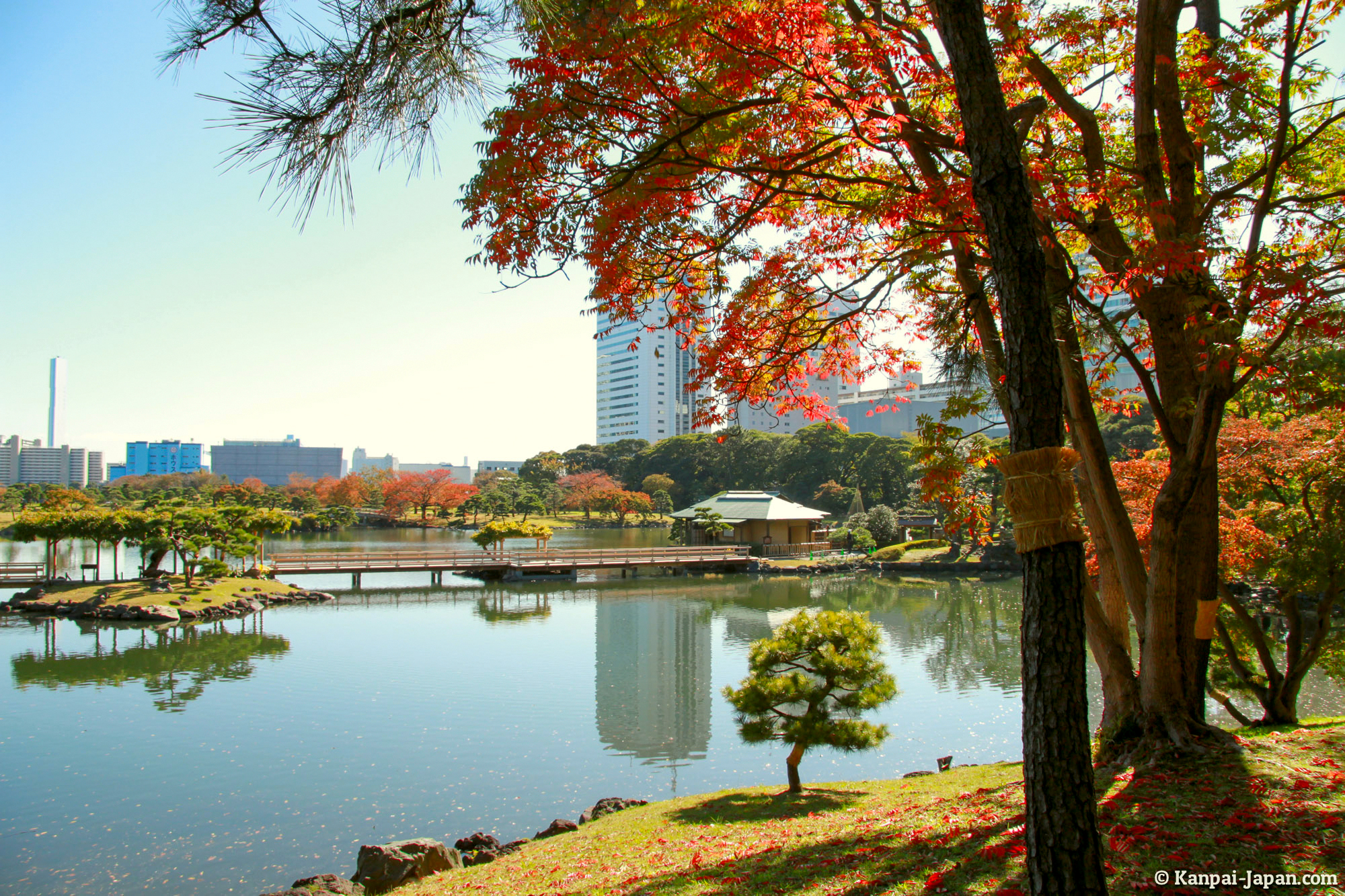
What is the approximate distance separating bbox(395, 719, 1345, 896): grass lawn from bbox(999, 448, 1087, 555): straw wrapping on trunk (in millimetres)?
1261

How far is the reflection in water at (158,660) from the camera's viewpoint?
10.3 metres

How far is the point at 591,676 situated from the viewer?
1095 centimetres

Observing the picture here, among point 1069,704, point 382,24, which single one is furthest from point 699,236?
point 1069,704

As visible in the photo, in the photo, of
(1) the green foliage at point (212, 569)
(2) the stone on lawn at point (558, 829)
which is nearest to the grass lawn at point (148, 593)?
(1) the green foliage at point (212, 569)

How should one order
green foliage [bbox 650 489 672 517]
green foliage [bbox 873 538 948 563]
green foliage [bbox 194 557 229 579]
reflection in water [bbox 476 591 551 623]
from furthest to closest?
green foliage [bbox 650 489 672 517]
green foliage [bbox 873 538 948 563]
green foliage [bbox 194 557 229 579]
reflection in water [bbox 476 591 551 623]

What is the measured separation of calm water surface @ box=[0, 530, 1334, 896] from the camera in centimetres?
580

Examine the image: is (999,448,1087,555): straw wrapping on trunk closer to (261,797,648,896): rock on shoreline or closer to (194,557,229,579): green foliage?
(261,797,648,896): rock on shoreline

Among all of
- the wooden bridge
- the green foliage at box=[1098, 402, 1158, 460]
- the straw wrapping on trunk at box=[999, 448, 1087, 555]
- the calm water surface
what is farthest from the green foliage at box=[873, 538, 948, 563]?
the straw wrapping on trunk at box=[999, 448, 1087, 555]

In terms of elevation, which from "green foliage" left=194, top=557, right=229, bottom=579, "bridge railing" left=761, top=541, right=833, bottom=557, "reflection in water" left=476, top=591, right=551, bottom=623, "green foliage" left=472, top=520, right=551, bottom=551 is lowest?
"reflection in water" left=476, top=591, right=551, bottom=623

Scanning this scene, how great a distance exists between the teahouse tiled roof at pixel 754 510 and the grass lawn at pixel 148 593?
48.9 feet

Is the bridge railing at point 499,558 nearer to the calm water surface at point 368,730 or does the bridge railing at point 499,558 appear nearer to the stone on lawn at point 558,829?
the calm water surface at point 368,730

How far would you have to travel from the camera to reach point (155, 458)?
95.9 metres

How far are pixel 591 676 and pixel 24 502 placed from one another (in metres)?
45.0

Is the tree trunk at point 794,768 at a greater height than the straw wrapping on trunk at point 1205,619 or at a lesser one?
lesser
